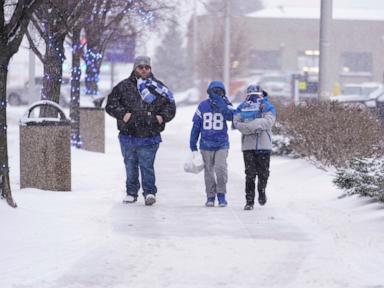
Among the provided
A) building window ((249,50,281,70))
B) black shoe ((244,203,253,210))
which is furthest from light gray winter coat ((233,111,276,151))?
building window ((249,50,281,70))

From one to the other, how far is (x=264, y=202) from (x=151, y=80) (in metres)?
2.07

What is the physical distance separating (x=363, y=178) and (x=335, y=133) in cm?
261

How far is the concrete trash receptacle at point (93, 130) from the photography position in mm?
18406

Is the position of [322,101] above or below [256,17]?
below

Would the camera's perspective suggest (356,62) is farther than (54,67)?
Yes

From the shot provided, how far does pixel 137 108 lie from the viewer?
33.9 ft

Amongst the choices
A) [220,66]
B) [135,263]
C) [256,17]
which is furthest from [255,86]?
[256,17]

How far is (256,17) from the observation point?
75438 millimetres

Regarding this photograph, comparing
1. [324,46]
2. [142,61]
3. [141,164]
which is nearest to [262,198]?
[141,164]

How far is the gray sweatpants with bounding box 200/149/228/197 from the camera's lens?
34.6ft

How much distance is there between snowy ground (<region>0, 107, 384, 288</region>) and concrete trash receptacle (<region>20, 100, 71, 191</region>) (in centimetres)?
26

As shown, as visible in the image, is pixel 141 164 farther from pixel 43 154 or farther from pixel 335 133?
pixel 335 133

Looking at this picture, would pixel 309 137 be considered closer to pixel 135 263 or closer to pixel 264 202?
pixel 264 202

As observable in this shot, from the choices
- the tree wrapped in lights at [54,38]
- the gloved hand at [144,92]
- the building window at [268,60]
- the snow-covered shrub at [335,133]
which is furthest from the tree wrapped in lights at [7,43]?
the building window at [268,60]
